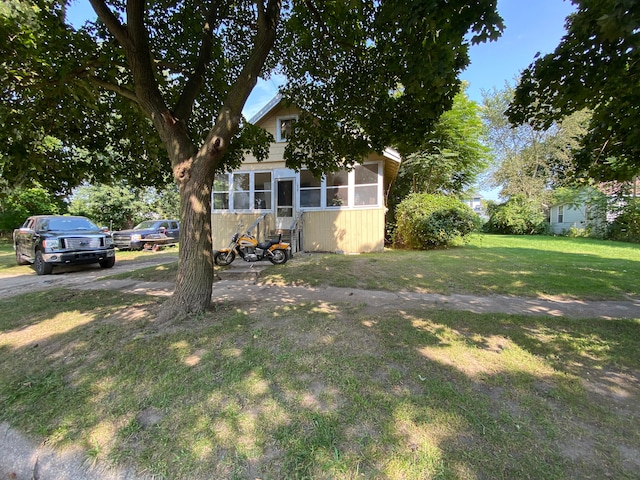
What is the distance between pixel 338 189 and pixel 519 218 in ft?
65.7

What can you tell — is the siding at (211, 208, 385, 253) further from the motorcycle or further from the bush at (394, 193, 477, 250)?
the motorcycle

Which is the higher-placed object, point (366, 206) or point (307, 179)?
point (307, 179)

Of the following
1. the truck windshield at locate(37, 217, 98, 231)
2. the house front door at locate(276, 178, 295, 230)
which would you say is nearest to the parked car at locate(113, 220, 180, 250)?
the truck windshield at locate(37, 217, 98, 231)

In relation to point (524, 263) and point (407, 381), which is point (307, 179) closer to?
point (524, 263)

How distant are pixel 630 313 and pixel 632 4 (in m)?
4.51

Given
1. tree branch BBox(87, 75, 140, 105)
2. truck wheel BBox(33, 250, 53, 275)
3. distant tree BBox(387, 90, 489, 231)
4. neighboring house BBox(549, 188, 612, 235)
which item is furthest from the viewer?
neighboring house BBox(549, 188, 612, 235)

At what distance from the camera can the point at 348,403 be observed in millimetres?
2346

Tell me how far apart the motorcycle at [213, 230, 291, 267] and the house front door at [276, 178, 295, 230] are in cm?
376

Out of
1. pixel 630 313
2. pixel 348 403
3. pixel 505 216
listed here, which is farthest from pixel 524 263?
pixel 505 216

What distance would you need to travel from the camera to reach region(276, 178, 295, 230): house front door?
12.6 m

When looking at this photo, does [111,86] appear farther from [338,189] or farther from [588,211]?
[588,211]

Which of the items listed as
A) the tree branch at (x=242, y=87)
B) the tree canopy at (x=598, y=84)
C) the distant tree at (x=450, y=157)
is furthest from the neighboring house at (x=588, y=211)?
the tree branch at (x=242, y=87)

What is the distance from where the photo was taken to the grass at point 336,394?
6.09ft

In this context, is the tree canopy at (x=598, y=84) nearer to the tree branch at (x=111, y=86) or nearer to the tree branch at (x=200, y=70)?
the tree branch at (x=200, y=70)
